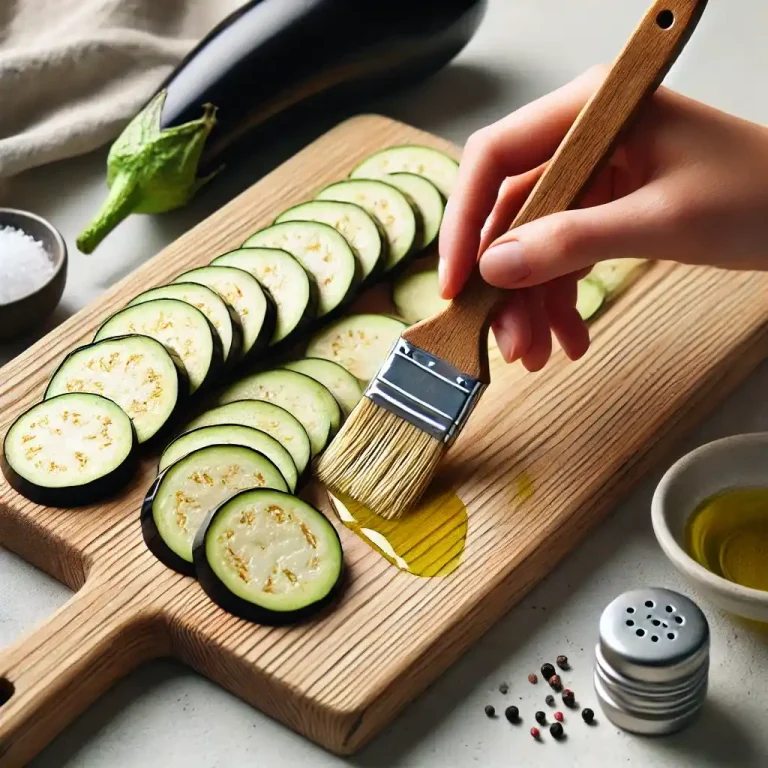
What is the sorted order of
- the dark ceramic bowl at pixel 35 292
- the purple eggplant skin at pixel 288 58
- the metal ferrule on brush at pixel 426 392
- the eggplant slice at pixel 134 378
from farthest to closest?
the purple eggplant skin at pixel 288 58
the dark ceramic bowl at pixel 35 292
the eggplant slice at pixel 134 378
the metal ferrule on brush at pixel 426 392

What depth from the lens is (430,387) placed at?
89.4 inches

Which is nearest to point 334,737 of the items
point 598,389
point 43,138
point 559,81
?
point 598,389

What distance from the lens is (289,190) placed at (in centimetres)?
300

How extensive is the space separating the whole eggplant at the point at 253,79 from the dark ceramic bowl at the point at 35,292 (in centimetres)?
14

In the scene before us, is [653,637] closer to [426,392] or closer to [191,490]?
[426,392]

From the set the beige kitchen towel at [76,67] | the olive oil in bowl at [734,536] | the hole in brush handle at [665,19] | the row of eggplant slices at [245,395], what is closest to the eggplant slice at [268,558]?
the row of eggplant slices at [245,395]

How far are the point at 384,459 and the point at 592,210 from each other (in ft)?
1.92

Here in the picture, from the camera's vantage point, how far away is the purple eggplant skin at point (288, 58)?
3094 mm

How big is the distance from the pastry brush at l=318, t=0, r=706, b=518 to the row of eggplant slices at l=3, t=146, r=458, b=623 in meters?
0.11

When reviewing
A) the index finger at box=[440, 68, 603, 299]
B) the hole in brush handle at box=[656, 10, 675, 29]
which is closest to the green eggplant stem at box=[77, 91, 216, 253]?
the index finger at box=[440, 68, 603, 299]

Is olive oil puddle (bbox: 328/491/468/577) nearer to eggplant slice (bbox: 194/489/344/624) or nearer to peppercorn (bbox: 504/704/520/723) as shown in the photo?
eggplant slice (bbox: 194/489/344/624)

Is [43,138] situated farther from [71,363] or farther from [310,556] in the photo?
[310,556]

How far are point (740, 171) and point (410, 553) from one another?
893 mm

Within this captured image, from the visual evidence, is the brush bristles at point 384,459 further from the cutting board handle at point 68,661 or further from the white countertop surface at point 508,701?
the cutting board handle at point 68,661
